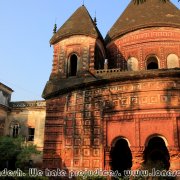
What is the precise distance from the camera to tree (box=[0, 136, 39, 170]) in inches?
837

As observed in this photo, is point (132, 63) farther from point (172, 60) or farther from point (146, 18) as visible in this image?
point (146, 18)

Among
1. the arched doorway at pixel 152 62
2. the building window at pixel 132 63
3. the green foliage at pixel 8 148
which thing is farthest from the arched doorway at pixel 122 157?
the green foliage at pixel 8 148

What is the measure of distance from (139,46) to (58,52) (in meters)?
5.45

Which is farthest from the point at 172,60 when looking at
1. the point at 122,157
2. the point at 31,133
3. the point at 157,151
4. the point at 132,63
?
the point at 31,133

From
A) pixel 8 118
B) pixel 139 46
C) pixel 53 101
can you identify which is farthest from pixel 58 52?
pixel 8 118

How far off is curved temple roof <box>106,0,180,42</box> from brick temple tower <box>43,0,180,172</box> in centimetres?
6

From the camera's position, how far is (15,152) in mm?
21734

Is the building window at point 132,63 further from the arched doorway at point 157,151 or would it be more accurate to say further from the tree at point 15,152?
the tree at point 15,152

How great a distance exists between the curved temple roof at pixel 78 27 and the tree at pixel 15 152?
30.3 ft

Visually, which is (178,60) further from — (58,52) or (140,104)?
(58,52)

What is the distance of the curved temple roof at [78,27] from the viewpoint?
17453 mm

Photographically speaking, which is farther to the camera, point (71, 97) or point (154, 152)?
point (71, 97)

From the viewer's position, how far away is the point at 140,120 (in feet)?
40.1

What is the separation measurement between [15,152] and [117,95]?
12313 mm
